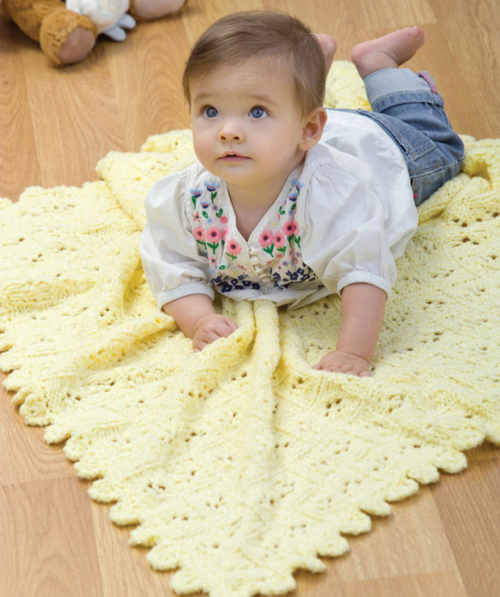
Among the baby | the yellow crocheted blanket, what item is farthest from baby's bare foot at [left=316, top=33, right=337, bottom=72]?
the yellow crocheted blanket

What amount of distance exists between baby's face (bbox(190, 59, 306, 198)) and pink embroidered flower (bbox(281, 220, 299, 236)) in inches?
3.2

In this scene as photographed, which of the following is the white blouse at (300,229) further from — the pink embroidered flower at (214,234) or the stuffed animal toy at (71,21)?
the stuffed animal toy at (71,21)

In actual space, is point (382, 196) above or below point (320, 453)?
above

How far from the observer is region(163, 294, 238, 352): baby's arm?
4.05 feet

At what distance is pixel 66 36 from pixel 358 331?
3.41 ft

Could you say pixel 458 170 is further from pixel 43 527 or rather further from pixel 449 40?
pixel 43 527

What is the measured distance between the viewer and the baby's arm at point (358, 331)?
3.84 feet

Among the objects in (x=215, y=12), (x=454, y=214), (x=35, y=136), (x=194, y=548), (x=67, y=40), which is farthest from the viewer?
(x=215, y=12)

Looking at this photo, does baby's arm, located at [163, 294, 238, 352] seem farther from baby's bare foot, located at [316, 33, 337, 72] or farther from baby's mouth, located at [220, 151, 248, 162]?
baby's bare foot, located at [316, 33, 337, 72]

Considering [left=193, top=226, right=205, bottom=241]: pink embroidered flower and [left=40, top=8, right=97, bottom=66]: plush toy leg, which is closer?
[left=193, top=226, right=205, bottom=241]: pink embroidered flower

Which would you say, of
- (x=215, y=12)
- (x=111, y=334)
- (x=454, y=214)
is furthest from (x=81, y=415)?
(x=215, y=12)

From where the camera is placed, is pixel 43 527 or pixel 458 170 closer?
pixel 43 527

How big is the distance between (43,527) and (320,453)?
347 mm

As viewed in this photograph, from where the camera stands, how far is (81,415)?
1.14m
